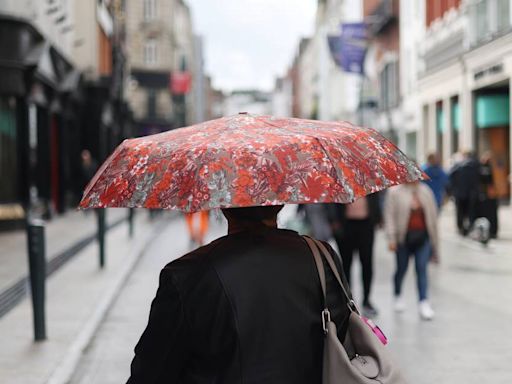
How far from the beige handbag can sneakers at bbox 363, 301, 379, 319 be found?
6112mm

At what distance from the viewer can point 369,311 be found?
884cm

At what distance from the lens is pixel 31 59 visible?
1986cm

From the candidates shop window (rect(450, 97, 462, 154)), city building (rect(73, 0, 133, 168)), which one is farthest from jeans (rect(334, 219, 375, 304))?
city building (rect(73, 0, 133, 168))

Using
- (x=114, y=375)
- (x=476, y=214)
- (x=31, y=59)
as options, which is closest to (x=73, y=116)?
(x=31, y=59)

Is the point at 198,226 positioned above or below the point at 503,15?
below

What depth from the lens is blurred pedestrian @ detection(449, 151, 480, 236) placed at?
1723 cm

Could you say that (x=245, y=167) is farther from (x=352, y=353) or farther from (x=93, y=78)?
(x=93, y=78)

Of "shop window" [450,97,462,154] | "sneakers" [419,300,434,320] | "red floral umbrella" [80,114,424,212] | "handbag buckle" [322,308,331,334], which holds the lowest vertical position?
"sneakers" [419,300,434,320]

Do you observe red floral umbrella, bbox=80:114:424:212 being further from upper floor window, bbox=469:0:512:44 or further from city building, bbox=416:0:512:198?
upper floor window, bbox=469:0:512:44

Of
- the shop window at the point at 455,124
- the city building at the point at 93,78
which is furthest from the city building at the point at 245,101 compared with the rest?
the shop window at the point at 455,124

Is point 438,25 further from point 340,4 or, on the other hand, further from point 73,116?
point 340,4

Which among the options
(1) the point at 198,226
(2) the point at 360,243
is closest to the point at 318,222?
(2) the point at 360,243

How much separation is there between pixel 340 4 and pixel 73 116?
38.2m

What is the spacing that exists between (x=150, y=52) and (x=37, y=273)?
5884cm
